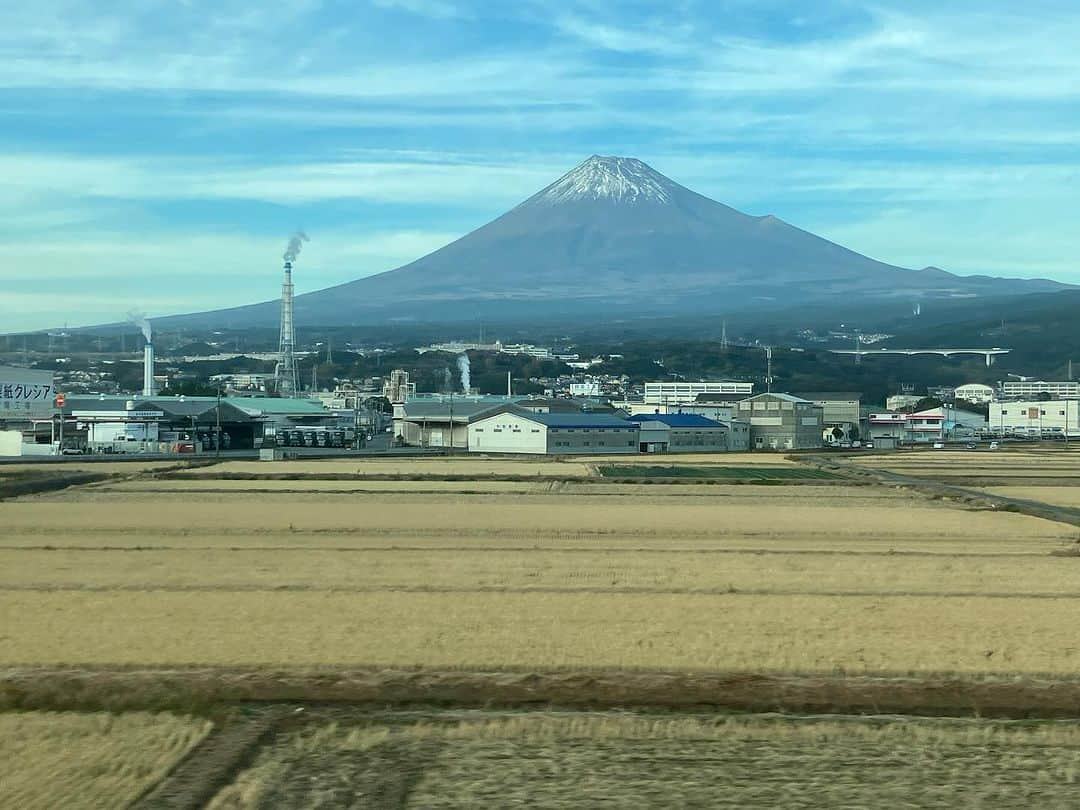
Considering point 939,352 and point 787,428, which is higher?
point 939,352

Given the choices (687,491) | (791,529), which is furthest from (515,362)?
(791,529)

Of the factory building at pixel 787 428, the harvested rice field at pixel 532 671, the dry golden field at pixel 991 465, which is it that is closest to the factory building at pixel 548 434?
the factory building at pixel 787 428

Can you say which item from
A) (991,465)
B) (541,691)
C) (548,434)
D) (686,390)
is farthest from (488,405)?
(541,691)

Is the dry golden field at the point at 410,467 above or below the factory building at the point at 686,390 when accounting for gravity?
below

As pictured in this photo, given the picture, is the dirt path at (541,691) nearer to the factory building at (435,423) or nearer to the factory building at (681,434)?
the factory building at (435,423)

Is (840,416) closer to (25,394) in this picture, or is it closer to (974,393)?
(974,393)

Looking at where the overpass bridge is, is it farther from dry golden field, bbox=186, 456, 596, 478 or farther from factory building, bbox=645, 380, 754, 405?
dry golden field, bbox=186, 456, 596, 478
